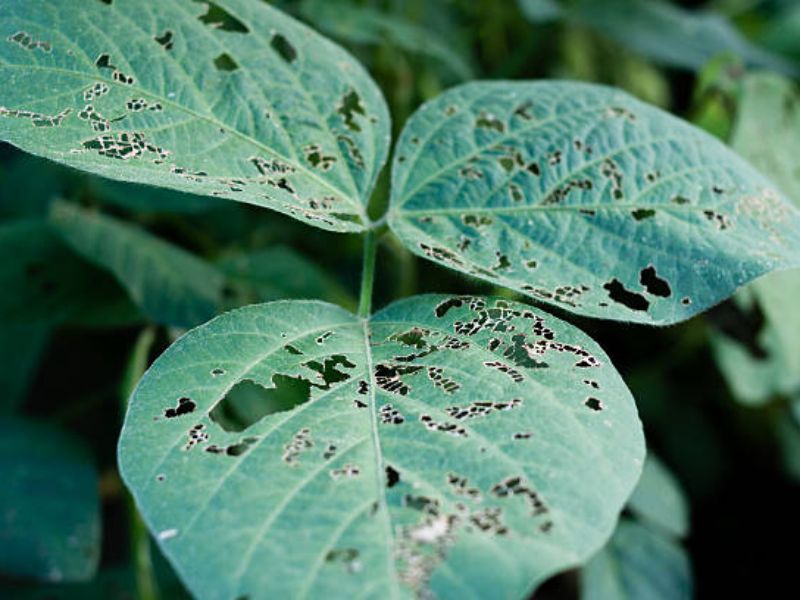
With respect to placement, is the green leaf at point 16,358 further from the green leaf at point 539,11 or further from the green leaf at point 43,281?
the green leaf at point 539,11

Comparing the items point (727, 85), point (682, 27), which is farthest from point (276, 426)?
point (682, 27)

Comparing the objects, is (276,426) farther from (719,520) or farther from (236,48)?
(719,520)

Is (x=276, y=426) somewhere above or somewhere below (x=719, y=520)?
above

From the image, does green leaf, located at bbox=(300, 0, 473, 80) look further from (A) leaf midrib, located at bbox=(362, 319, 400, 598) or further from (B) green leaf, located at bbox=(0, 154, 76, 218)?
(A) leaf midrib, located at bbox=(362, 319, 400, 598)

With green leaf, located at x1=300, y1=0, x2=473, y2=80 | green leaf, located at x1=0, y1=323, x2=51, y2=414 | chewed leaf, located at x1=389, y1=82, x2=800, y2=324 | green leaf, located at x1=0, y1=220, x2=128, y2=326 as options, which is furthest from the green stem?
green leaf, located at x1=300, y1=0, x2=473, y2=80

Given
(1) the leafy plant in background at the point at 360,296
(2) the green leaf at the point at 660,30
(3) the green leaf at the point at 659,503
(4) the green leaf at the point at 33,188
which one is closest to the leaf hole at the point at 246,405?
(1) the leafy plant in background at the point at 360,296

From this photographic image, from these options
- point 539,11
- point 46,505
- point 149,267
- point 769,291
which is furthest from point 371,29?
point 46,505
